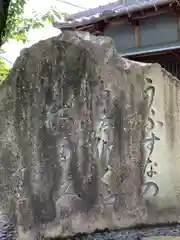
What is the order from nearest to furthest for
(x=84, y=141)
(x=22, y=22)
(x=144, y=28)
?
(x=84, y=141) → (x=22, y=22) → (x=144, y=28)

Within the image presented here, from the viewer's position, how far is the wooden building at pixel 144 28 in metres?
9.34

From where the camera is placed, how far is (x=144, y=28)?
10.2 meters

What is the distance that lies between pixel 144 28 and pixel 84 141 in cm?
738

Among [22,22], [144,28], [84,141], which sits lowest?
[84,141]

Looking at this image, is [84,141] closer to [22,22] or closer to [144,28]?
[22,22]

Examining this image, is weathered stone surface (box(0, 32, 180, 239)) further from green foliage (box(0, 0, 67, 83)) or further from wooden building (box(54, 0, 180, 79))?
wooden building (box(54, 0, 180, 79))

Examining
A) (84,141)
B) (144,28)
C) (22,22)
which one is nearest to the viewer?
(84,141)

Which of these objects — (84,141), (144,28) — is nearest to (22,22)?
(144,28)

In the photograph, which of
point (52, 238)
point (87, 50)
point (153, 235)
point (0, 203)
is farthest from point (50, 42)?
point (153, 235)

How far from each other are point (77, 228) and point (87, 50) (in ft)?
6.60

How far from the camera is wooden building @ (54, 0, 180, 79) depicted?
9.34 meters

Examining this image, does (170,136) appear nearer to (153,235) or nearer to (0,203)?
(153,235)

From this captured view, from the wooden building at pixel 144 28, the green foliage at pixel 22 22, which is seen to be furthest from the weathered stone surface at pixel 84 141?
the wooden building at pixel 144 28

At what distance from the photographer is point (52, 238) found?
3668mm
